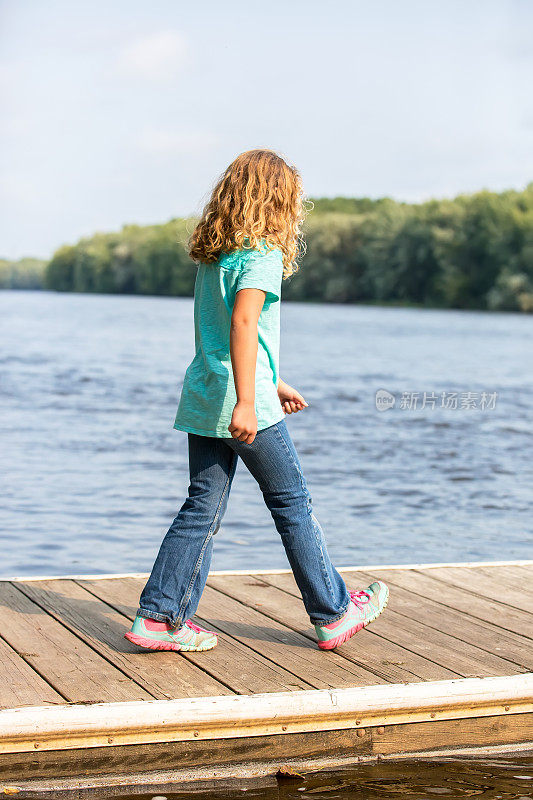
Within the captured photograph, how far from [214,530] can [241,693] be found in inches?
23.8

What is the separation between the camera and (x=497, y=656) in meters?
3.68

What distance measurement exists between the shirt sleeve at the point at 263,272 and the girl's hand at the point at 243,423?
36cm

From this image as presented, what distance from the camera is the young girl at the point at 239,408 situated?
3.27m

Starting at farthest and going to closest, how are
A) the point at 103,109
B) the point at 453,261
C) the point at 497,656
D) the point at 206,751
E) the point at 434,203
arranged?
the point at 434,203, the point at 453,261, the point at 103,109, the point at 497,656, the point at 206,751

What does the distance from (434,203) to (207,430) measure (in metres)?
65.7

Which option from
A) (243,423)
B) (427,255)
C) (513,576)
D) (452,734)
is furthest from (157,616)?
(427,255)

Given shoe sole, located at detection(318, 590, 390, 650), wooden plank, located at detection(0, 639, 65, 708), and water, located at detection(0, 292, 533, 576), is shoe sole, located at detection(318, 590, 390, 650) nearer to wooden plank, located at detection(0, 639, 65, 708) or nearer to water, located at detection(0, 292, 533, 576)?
wooden plank, located at detection(0, 639, 65, 708)

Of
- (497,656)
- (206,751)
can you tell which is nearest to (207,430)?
(206,751)

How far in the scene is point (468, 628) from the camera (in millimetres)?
4008

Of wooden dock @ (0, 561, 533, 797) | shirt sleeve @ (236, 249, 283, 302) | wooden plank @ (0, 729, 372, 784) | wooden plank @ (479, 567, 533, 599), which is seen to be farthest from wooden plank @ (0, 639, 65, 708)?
wooden plank @ (479, 567, 533, 599)

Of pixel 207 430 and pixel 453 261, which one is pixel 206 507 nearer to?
pixel 207 430

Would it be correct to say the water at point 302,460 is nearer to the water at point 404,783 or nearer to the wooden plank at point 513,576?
the wooden plank at point 513,576

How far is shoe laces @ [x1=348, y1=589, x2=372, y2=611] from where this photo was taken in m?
3.80

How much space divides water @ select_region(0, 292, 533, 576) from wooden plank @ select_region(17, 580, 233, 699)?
99.7 inches
